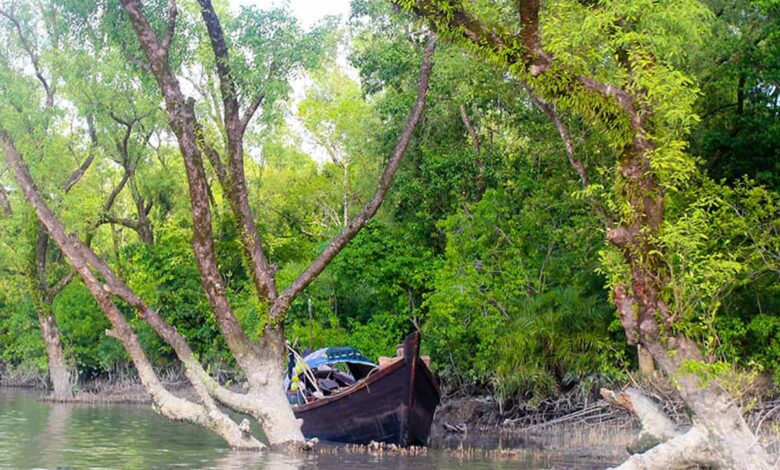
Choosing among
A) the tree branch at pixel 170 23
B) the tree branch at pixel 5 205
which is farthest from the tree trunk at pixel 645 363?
the tree branch at pixel 5 205

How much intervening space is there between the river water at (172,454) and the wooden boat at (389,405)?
0.69 m

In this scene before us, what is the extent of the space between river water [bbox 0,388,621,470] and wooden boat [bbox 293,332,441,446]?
69cm

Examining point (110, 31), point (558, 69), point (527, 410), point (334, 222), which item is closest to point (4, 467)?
point (110, 31)

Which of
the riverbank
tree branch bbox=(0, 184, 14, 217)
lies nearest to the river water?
the riverbank

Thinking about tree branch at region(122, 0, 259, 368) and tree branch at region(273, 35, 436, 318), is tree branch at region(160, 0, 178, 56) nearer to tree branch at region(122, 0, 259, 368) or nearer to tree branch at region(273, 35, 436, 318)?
tree branch at region(122, 0, 259, 368)

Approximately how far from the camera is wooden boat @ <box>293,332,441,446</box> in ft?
53.8

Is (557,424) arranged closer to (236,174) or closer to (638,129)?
(236,174)

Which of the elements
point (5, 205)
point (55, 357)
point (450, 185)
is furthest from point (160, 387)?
point (5, 205)

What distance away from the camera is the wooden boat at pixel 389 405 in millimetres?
16406

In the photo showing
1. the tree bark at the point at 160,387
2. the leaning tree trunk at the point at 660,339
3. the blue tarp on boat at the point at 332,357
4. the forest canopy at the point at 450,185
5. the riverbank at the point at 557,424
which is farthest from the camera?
the blue tarp on boat at the point at 332,357

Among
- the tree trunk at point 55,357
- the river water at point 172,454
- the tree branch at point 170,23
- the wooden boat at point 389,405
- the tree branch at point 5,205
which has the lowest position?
the river water at point 172,454

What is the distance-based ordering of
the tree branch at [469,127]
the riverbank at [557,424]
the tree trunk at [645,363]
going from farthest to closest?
the tree branch at [469,127] < the tree trunk at [645,363] < the riverbank at [557,424]

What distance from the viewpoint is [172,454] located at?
15.6 m

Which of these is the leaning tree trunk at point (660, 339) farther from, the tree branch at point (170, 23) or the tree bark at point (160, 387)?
the tree branch at point (170, 23)
